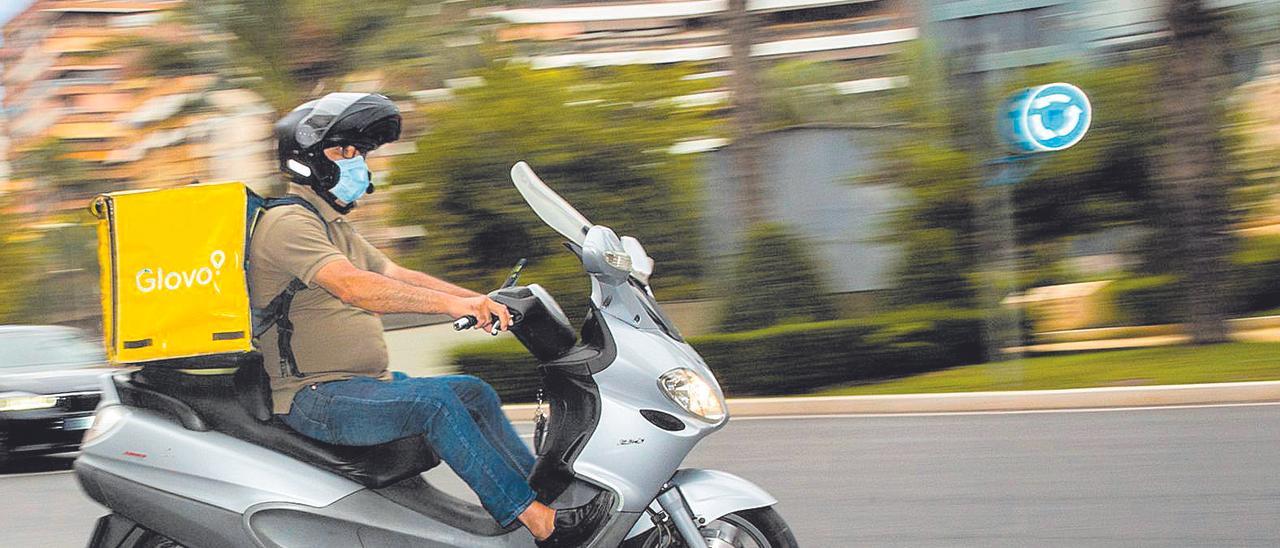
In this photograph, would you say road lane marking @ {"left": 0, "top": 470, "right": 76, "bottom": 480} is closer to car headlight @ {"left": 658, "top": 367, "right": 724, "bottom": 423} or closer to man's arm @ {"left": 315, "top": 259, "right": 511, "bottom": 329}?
man's arm @ {"left": 315, "top": 259, "right": 511, "bottom": 329}

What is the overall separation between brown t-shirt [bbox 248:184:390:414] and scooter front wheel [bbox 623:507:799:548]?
0.92 meters

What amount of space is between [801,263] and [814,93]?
15.0m

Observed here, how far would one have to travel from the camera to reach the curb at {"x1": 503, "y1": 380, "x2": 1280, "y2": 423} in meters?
10.9

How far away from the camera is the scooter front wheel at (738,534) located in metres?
4.14

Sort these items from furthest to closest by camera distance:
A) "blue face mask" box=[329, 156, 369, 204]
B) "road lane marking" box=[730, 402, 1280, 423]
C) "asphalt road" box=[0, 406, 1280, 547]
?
1. "road lane marking" box=[730, 402, 1280, 423]
2. "asphalt road" box=[0, 406, 1280, 547]
3. "blue face mask" box=[329, 156, 369, 204]

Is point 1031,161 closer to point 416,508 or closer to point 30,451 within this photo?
point 30,451

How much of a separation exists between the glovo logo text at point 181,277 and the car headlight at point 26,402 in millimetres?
6802

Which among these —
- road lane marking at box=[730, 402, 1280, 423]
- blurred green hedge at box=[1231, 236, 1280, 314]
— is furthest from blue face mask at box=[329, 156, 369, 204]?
blurred green hedge at box=[1231, 236, 1280, 314]

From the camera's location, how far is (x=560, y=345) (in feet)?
14.0

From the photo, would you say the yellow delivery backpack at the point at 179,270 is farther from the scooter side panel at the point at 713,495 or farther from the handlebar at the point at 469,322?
the scooter side panel at the point at 713,495

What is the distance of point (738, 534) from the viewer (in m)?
4.16

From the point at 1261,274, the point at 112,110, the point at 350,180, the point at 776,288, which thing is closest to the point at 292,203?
the point at 350,180

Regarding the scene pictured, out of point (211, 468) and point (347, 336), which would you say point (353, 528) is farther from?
point (347, 336)

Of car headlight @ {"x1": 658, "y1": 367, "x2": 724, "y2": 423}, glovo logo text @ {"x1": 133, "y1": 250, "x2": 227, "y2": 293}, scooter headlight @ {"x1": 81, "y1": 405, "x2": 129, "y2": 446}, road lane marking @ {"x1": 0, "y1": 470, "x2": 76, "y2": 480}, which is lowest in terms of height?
road lane marking @ {"x1": 0, "y1": 470, "x2": 76, "y2": 480}
